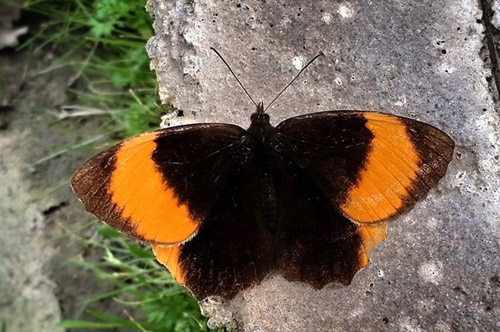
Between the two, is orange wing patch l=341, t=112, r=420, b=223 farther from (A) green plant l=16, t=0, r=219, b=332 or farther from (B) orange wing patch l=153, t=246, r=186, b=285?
(A) green plant l=16, t=0, r=219, b=332

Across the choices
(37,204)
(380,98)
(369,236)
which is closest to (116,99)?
(37,204)

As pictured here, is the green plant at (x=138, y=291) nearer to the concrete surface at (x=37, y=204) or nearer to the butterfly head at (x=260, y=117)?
the concrete surface at (x=37, y=204)

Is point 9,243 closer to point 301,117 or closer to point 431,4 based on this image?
point 301,117

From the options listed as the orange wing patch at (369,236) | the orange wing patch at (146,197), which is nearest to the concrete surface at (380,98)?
the orange wing patch at (369,236)

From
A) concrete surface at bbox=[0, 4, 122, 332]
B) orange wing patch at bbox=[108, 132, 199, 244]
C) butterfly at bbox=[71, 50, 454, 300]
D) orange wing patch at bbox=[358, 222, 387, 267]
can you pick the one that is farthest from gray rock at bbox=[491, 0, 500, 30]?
concrete surface at bbox=[0, 4, 122, 332]

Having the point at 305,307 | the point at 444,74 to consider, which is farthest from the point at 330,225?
the point at 444,74
